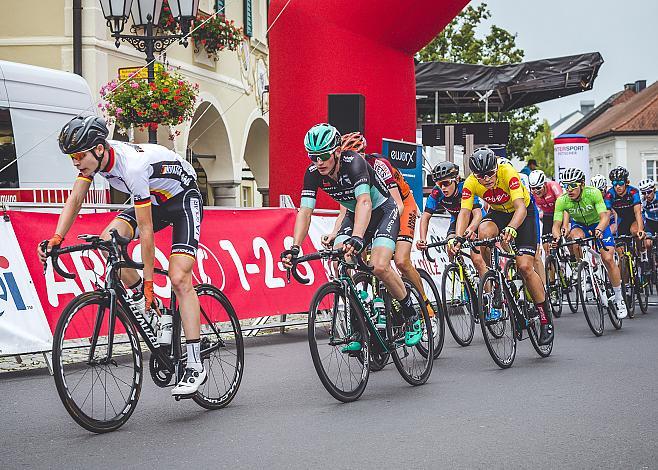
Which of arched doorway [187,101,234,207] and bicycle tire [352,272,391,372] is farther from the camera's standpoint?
arched doorway [187,101,234,207]

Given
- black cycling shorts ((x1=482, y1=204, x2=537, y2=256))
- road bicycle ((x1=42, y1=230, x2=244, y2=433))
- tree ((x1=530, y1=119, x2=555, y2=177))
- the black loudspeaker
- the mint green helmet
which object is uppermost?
tree ((x1=530, y1=119, x2=555, y2=177))

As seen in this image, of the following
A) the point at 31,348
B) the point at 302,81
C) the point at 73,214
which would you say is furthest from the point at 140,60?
the point at 73,214

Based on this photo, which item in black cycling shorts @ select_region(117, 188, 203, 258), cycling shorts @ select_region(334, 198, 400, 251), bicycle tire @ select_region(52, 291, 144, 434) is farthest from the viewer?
cycling shorts @ select_region(334, 198, 400, 251)

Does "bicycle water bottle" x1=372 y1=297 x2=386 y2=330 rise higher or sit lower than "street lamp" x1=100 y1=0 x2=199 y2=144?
lower

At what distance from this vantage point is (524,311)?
9961mm

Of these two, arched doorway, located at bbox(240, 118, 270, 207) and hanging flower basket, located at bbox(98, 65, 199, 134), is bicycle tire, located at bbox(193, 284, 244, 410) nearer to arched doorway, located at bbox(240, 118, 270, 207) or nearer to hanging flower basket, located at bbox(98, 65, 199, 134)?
hanging flower basket, located at bbox(98, 65, 199, 134)

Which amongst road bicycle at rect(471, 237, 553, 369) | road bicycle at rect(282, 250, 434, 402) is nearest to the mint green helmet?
road bicycle at rect(282, 250, 434, 402)

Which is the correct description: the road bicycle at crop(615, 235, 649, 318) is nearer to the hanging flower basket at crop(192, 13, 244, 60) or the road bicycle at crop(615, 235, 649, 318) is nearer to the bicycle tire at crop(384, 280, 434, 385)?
the bicycle tire at crop(384, 280, 434, 385)

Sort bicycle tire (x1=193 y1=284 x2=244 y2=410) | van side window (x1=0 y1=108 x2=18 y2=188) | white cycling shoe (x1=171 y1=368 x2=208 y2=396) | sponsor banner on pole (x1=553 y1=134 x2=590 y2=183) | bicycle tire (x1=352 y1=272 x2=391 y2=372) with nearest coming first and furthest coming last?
white cycling shoe (x1=171 y1=368 x2=208 y2=396) → bicycle tire (x1=193 y1=284 x2=244 y2=410) → bicycle tire (x1=352 y1=272 x2=391 y2=372) → van side window (x1=0 y1=108 x2=18 y2=188) → sponsor banner on pole (x1=553 y1=134 x2=590 y2=183)

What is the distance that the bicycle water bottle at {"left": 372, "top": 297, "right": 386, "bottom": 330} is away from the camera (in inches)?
327

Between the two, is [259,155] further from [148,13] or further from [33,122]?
[33,122]

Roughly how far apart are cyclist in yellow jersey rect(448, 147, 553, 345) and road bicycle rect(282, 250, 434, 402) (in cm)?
171

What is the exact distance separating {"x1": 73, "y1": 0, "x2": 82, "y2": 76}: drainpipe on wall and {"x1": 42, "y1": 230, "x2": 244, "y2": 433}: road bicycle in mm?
13770

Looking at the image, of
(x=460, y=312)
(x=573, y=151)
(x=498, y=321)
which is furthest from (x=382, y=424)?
(x=573, y=151)
